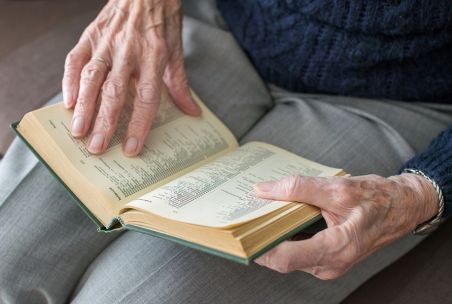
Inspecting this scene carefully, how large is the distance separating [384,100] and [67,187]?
1.79 ft

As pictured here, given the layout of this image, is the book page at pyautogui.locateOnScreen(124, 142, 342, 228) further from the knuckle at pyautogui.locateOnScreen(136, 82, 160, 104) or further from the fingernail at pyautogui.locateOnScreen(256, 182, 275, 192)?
the knuckle at pyautogui.locateOnScreen(136, 82, 160, 104)

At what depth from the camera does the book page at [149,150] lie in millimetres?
757

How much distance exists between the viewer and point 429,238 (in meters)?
0.94

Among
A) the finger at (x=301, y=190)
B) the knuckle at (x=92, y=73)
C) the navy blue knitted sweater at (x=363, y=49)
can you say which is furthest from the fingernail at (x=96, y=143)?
the navy blue knitted sweater at (x=363, y=49)

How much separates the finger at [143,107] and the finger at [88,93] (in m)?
0.06

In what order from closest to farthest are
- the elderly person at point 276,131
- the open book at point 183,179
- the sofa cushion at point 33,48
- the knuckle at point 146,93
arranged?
the open book at point 183,179 < the elderly person at point 276,131 < the knuckle at point 146,93 < the sofa cushion at point 33,48

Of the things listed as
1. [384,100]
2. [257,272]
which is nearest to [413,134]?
[384,100]

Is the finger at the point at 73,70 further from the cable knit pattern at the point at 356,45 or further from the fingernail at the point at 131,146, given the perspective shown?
the cable knit pattern at the point at 356,45

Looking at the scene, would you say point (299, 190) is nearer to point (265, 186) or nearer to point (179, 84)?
point (265, 186)

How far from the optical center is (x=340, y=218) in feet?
2.31

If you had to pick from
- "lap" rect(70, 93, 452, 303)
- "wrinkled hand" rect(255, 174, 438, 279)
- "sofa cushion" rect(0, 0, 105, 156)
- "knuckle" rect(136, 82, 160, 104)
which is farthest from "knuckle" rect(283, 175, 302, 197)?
"sofa cushion" rect(0, 0, 105, 156)

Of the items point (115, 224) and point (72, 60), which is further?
point (72, 60)

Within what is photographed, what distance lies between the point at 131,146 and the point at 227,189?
0.16 meters

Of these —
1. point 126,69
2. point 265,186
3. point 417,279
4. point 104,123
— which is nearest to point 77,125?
point 104,123
